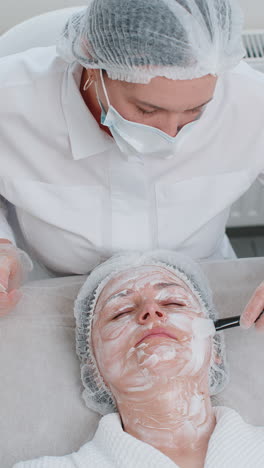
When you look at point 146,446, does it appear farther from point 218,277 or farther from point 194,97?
point 194,97

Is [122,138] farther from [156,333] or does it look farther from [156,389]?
[156,389]

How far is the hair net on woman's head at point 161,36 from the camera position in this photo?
43.6 inches

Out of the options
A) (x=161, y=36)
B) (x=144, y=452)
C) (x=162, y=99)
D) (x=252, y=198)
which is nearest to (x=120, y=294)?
(x=144, y=452)

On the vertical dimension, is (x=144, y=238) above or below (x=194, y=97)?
below

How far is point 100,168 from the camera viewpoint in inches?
59.1

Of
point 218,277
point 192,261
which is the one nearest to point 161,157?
point 192,261

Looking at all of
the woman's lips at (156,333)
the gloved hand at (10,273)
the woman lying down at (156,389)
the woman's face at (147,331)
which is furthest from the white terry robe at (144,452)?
the gloved hand at (10,273)

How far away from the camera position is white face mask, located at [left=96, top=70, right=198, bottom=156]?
4.17ft

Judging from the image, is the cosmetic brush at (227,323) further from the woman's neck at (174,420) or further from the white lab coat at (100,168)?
the white lab coat at (100,168)

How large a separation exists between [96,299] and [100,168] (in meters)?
0.35

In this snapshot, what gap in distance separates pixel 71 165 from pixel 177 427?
72cm

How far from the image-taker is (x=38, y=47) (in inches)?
64.5

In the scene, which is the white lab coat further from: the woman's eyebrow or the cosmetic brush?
the cosmetic brush

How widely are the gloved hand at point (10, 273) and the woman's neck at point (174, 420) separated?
0.43 metres
